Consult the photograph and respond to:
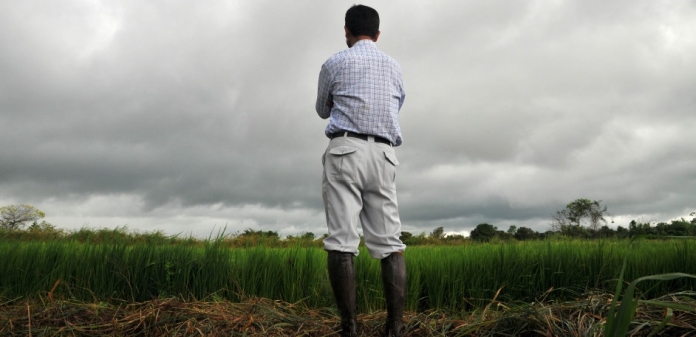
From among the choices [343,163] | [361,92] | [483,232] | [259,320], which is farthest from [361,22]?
[483,232]

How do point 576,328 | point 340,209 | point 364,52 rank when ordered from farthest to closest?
point 364,52
point 340,209
point 576,328

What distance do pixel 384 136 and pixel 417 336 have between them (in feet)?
4.13

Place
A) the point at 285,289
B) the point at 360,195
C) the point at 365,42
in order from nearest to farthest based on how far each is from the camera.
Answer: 1. the point at 360,195
2. the point at 365,42
3. the point at 285,289

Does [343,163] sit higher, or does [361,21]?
[361,21]

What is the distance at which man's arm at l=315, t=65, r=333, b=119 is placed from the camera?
356 cm

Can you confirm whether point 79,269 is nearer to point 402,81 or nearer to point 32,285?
point 32,285

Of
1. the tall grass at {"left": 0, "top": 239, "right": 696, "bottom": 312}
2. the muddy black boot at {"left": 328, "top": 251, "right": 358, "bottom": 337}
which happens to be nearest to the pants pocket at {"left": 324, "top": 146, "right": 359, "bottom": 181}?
the muddy black boot at {"left": 328, "top": 251, "right": 358, "bottom": 337}

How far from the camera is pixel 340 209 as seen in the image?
3236 millimetres

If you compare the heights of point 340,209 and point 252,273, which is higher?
point 340,209

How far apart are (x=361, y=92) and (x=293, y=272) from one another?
2.05 metres

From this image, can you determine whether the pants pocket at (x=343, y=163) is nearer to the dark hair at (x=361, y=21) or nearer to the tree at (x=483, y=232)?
the dark hair at (x=361, y=21)

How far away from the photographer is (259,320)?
351 cm

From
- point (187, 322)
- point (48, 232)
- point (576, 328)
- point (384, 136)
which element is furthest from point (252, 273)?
point (48, 232)

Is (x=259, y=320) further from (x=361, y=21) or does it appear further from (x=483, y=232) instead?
(x=483, y=232)
